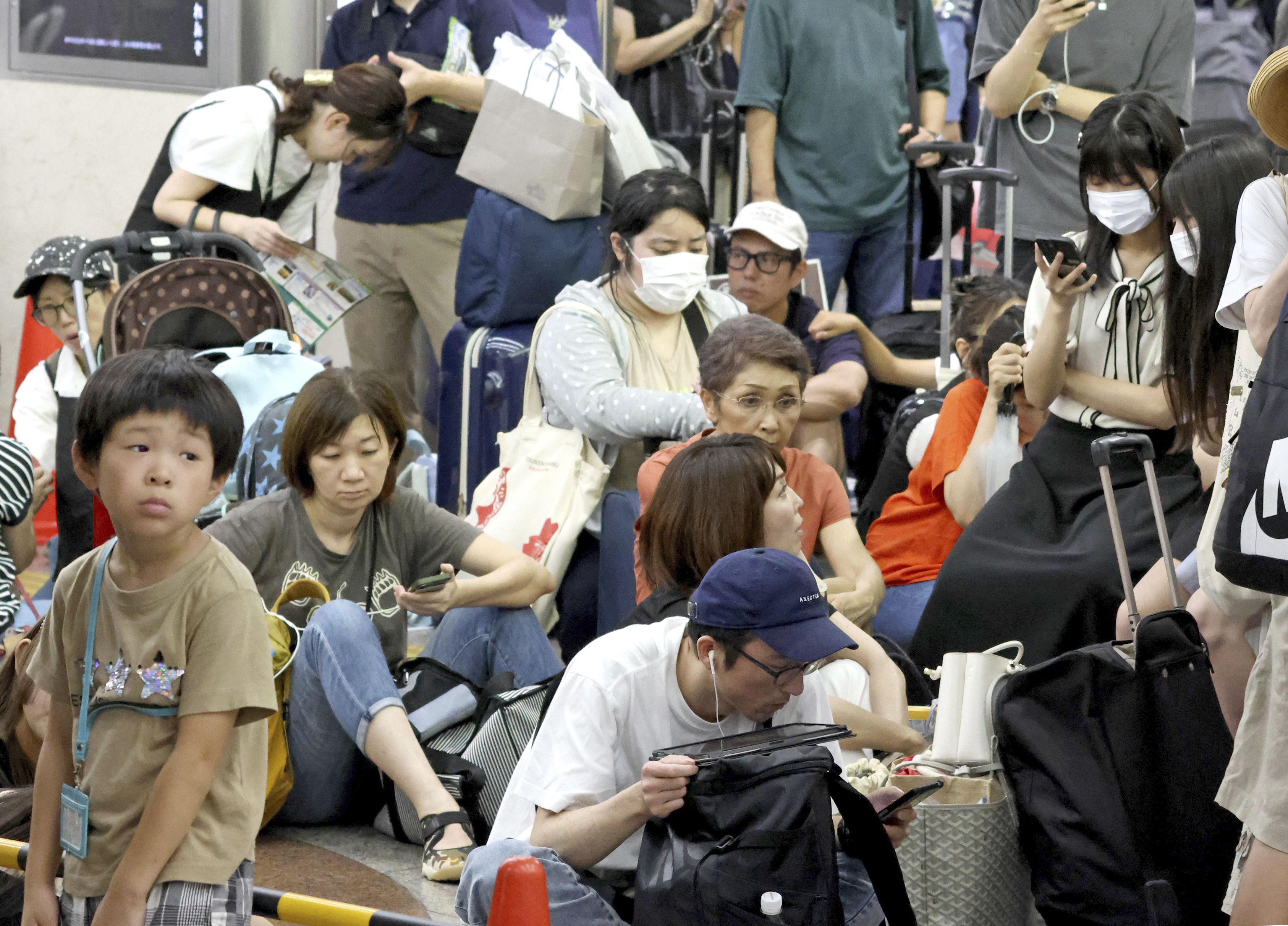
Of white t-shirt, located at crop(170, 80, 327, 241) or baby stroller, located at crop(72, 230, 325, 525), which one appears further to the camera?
white t-shirt, located at crop(170, 80, 327, 241)

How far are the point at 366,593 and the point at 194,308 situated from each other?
138 cm

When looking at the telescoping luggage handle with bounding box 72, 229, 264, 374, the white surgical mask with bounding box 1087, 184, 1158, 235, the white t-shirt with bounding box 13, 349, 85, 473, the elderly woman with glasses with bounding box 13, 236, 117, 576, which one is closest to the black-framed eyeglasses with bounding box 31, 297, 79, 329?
the elderly woman with glasses with bounding box 13, 236, 117, 576

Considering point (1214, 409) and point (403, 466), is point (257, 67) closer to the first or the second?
point (403, 466)

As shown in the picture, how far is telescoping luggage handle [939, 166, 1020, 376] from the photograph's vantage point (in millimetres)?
4648

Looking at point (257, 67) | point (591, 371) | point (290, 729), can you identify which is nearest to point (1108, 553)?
point (591, 371)

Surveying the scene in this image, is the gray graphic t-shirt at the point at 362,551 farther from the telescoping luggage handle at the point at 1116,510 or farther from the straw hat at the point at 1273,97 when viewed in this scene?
the straw hat at the point at 1273,97

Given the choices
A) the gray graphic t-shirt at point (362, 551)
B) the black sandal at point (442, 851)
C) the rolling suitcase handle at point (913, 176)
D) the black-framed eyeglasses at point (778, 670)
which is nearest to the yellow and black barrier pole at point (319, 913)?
the black sandal at point (442, 851)

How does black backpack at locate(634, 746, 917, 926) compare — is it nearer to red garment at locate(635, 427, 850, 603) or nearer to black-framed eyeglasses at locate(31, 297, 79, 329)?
red garment at locate(635, 427, 850, 603)

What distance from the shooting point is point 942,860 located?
8.86 feet

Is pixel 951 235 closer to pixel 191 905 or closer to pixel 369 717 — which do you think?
pixel 369 717

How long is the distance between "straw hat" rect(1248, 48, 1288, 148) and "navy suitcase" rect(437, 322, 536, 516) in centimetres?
276

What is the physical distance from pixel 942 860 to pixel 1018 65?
2.72 meters

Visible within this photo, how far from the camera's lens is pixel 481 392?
189 inches

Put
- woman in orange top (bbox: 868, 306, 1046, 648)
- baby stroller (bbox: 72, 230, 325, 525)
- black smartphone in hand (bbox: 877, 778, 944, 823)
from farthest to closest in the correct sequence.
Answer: baby stroller (bbox: 72, 230, 325, 525) → woman in orange top (bbox: 868, 306, 1046, 648) → black smartphone in hand (bbox: 877, 778, 944, 823)
